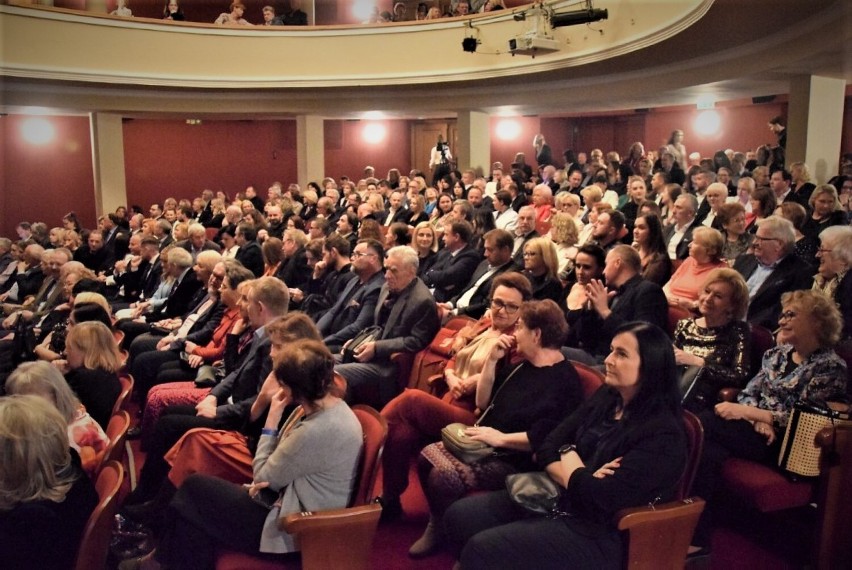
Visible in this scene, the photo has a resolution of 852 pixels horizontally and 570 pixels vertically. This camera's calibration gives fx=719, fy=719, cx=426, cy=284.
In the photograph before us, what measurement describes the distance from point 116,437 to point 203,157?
542 inches

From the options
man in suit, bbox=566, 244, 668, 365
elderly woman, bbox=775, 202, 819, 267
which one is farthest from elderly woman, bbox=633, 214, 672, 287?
elderly woman, bbox=775, 202, 819, 267

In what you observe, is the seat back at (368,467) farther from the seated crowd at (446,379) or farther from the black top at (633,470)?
the black top at (633,470)

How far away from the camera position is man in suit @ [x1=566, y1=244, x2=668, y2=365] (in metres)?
3.37

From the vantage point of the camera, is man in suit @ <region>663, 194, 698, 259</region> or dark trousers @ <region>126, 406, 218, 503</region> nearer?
dark trousers @ <region>126, 406, 218, 503</region>

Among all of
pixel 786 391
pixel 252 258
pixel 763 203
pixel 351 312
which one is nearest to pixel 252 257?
pixel 252 258

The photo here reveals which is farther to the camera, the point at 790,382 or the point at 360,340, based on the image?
the point at 360,340

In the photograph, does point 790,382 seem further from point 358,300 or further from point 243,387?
point 358,300

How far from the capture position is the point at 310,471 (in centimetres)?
221

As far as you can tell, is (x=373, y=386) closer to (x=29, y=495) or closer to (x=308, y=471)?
(x=308, y=471)

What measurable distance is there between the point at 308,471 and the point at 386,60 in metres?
10.1

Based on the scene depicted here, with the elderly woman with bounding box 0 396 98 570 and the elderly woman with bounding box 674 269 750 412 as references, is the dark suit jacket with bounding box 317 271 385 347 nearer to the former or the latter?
the elderly woman with bounding box 674 269 750 412

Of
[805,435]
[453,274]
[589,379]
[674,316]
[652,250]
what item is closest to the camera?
[805,435]

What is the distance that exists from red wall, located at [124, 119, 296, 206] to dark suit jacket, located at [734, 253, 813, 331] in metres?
13.5

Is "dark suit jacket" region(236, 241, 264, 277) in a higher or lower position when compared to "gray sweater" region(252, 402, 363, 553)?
higher
